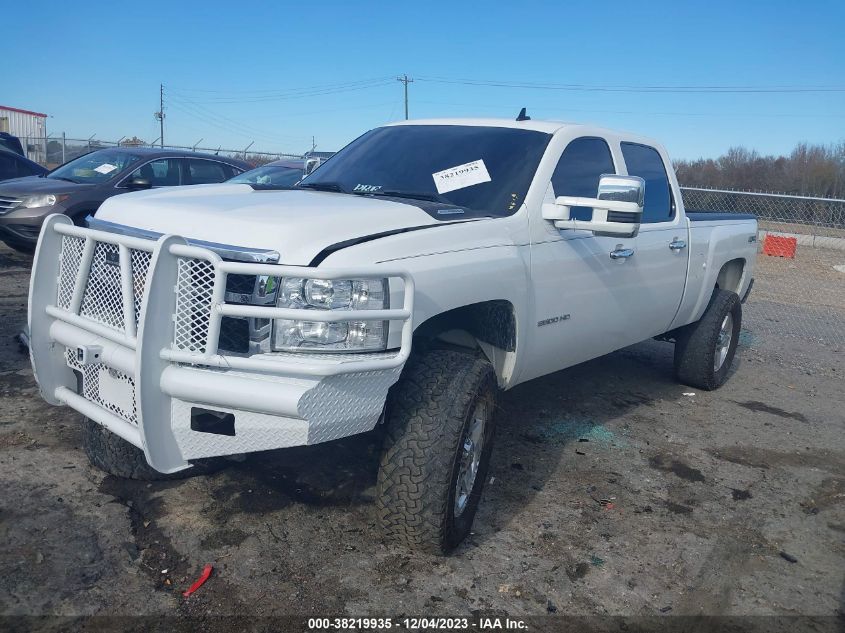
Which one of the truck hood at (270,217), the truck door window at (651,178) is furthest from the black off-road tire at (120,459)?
the truck door window at (651,178)

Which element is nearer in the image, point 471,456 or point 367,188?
point 471,456

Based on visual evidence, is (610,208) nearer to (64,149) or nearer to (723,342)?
(723,342)

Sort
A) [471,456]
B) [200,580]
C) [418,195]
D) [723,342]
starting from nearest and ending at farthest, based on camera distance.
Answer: [200,580] → [471,456] → [418,195] → [723,342]

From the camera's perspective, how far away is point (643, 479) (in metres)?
4.28

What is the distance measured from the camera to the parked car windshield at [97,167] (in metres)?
9.82

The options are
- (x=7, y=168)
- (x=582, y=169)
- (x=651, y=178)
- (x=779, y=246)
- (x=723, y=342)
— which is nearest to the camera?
(x=582, y=169)

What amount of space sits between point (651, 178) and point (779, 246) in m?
13.0

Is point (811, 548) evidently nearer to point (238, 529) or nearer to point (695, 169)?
point (238, 529)

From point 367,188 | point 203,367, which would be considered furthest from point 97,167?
point 203,367

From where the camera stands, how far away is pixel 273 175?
35.5 feet

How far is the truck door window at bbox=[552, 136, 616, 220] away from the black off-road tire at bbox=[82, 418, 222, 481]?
2436mm

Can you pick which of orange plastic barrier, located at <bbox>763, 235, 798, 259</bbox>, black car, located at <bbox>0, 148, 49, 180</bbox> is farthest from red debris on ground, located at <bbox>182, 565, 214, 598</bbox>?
orange plastic barrier, located at <bbox>763, 235, 798, 259</bbox>

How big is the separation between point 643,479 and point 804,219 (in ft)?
40.5

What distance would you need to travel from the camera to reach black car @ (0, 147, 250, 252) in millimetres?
9164
